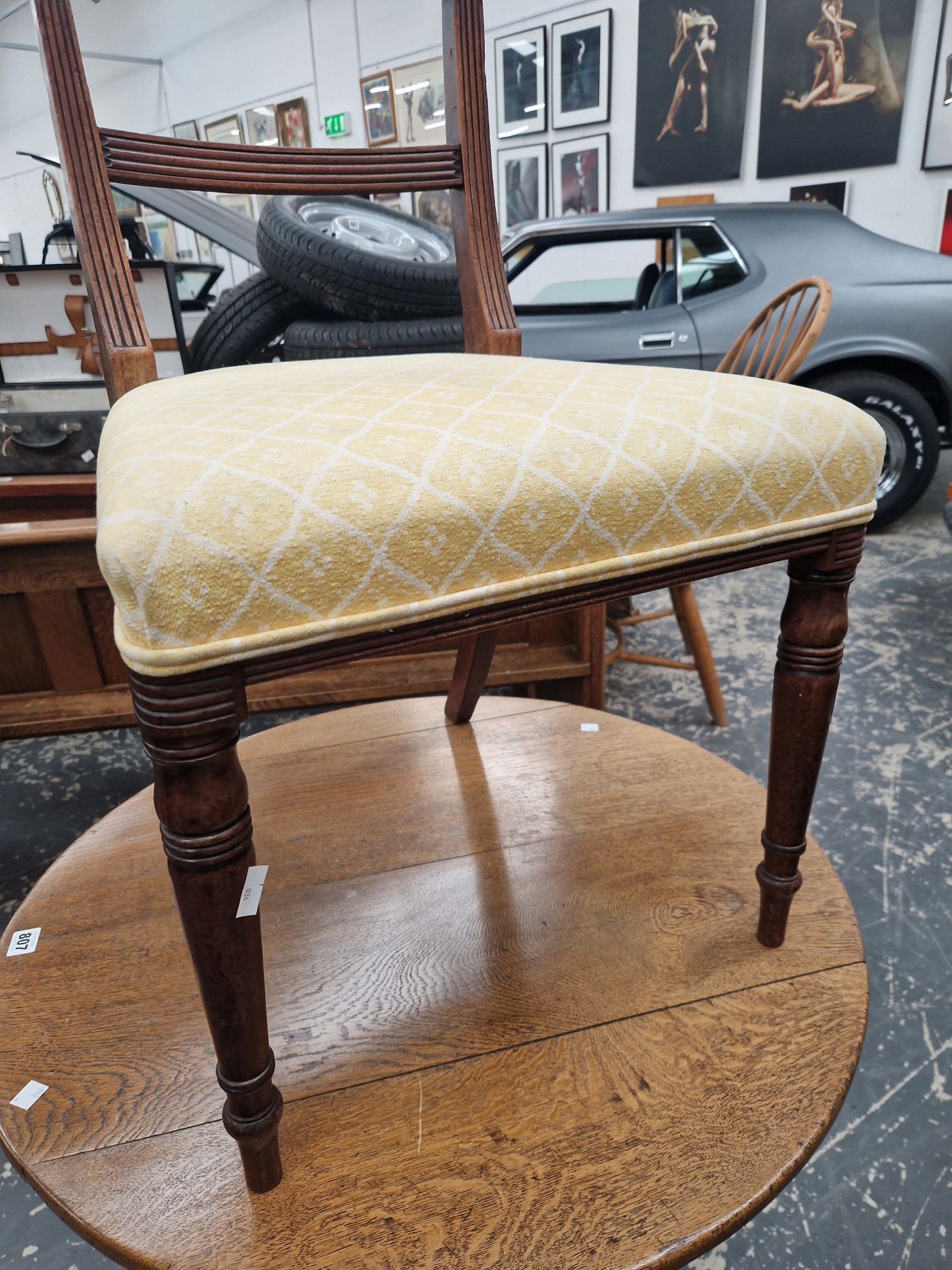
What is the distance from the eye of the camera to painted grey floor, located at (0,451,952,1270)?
690 millimetres

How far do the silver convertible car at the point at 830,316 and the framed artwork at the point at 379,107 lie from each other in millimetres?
2413

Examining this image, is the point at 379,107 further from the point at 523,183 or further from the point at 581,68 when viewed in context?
the point at 581,68

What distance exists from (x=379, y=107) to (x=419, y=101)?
1.01 ft

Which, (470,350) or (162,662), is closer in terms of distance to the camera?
(162,662)

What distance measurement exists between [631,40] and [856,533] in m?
3.85

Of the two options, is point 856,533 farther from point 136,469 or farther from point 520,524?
point 136,469

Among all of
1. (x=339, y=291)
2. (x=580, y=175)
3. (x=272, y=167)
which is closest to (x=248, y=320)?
(x=339, y=291)

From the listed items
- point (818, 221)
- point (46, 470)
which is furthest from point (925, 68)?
point (46, 470)

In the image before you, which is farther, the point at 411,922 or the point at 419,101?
the point at 419,101

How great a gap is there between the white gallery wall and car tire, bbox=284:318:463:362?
7.02 feet

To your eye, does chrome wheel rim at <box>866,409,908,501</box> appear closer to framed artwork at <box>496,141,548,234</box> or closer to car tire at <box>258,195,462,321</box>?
car tire at <box>258,195,462,321</box>

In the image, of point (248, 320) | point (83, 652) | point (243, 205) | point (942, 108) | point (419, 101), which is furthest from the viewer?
point (243, 205)

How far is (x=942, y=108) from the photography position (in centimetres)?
280

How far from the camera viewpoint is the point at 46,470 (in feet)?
4.96
